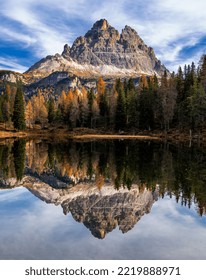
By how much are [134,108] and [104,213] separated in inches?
3263

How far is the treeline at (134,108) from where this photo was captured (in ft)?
275

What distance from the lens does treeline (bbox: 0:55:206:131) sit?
8381cm

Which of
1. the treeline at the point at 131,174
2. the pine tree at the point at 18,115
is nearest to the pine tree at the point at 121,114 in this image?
the pine tree at the point at 18,115

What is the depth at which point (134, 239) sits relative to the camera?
1190 centimetres

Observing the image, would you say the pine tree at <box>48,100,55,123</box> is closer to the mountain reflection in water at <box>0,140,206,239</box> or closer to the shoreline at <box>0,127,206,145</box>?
the shoreline at <box>0,127,206,145</box>

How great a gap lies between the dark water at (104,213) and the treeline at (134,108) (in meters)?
57.3

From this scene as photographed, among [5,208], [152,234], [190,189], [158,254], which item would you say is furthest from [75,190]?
[158,254]

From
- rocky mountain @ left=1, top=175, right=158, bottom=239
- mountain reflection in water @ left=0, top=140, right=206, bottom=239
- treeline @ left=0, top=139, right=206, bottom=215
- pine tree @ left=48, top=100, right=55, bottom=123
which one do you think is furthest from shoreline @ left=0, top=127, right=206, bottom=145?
rocky mountain @ left=1, top=175, right=158, bottom=239

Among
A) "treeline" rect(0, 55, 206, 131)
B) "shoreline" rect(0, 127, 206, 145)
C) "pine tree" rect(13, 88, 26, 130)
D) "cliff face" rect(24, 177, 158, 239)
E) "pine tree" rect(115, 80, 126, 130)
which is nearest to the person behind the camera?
"cliff face" rect(24, 177, 158, 239)

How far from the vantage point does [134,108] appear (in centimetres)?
9675

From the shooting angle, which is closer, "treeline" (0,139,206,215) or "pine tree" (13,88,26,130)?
"treeline" (0,139,206,215)

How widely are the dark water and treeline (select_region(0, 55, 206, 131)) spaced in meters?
57.3

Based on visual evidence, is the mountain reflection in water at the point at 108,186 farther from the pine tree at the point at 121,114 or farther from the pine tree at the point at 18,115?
the pine tree at the point at 18,115

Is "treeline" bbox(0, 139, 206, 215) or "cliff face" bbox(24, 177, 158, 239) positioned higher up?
"treeline" bbox(0, 139, 206, 215)
